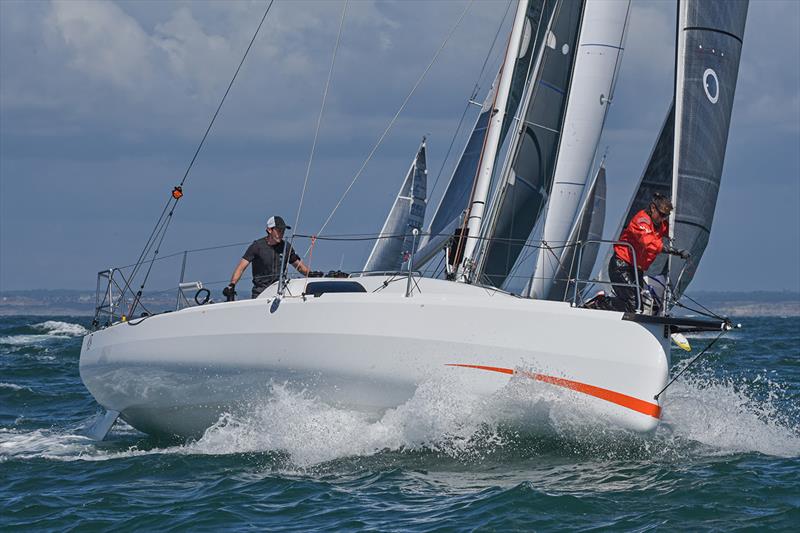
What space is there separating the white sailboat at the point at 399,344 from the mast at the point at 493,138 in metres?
0.01

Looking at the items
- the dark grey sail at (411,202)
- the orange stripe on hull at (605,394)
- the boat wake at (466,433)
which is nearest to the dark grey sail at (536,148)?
the boat wake at (466,433)

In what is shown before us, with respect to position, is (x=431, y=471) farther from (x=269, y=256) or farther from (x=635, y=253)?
(x=269, y=256)

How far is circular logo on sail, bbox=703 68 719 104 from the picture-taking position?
426 inches

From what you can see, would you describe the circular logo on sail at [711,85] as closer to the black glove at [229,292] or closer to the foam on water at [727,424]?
the foam on water at [727,424]

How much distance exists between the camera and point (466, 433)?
862cm

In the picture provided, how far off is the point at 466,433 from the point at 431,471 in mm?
423

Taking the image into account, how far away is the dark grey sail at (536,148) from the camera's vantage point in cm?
1192

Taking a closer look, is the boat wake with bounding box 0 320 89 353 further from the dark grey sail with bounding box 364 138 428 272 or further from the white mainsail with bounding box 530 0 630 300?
the white mainsail with bounding box 530 0 630 300

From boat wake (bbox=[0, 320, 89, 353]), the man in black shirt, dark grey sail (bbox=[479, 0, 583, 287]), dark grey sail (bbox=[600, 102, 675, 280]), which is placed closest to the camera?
the man in black shirt

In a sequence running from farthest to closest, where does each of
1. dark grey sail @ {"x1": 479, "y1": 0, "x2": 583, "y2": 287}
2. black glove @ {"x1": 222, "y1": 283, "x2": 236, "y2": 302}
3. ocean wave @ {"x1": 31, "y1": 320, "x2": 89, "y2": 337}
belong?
ocean wave @ {"x1": 31, "y1": 320, "x2": 89, "y2": 337}
dark grey sail @ {"x1": 479, "y1": 0, "x2": 583, "y2": 287}
black glove @ {"x1": 222, "y1": 283, "x2": 236, "y2": 302}

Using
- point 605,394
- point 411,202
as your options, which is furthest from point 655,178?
point 411,202

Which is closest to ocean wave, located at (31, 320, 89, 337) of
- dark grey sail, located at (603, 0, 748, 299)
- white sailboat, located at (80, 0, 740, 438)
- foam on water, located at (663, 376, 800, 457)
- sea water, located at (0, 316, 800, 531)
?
white sailboat, located at (80, 0, 740, 438)

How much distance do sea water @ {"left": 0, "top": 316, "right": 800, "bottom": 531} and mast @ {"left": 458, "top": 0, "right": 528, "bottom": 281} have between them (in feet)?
8.29

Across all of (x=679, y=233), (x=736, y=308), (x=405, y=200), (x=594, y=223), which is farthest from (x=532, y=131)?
(x=736, y=308)
